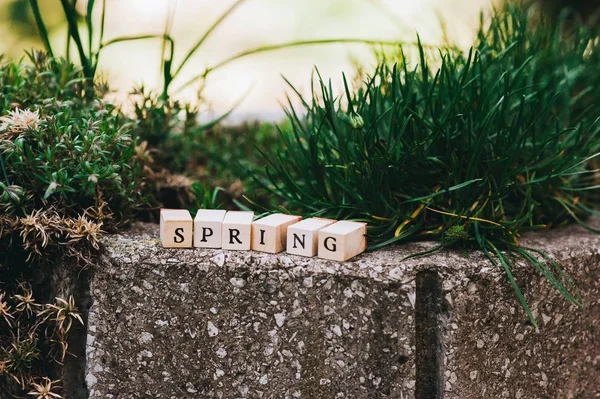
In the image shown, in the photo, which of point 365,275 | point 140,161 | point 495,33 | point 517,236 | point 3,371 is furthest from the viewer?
point 495,33

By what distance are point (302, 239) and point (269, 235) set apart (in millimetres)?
68

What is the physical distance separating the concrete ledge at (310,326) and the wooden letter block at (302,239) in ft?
0.08

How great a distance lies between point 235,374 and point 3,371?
0.47 meters

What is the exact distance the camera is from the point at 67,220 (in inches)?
49.7

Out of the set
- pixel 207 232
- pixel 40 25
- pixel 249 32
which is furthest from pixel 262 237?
pixel 249 32

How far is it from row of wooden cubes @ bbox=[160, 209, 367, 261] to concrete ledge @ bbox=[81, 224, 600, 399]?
0.02 metres

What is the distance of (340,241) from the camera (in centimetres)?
117

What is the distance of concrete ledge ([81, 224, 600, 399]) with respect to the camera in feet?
3.81

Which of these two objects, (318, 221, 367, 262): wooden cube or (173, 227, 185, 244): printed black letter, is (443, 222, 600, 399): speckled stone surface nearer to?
Answer: (318, 221, 367, 262): wooden cube

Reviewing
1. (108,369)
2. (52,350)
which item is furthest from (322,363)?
(52,350)

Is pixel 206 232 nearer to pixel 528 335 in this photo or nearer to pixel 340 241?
pixel 340 241

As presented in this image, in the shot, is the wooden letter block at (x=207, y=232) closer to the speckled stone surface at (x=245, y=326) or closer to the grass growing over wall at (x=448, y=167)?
the speckled stone surface at (x=245, y=326)

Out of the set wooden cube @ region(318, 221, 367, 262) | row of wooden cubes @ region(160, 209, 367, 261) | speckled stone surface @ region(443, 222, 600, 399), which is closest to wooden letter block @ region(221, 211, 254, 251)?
row of wooden cubes @ region(160, 209, 367, 261)

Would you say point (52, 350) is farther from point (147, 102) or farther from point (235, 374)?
point (147, 102)
